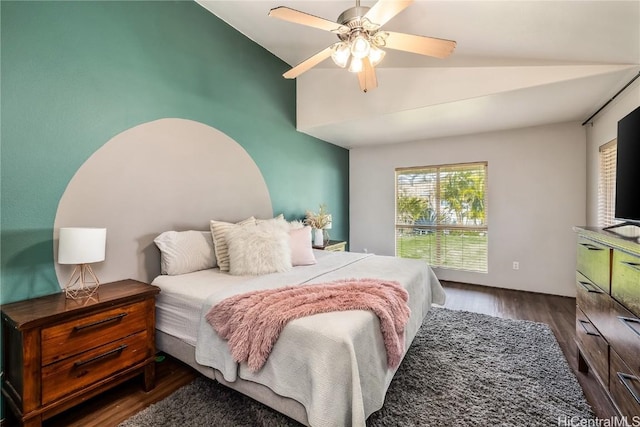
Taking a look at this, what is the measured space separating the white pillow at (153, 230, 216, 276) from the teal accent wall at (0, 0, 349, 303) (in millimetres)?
397

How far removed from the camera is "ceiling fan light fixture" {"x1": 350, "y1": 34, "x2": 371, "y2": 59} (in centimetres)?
176

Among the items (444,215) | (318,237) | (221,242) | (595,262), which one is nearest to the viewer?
(595,262)

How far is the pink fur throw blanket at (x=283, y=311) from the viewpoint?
1408 millimetres

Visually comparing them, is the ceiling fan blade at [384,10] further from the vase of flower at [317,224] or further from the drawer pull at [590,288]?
the vase of flower at [317,224]

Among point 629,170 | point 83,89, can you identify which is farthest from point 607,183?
point 83,89

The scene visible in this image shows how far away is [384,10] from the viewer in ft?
5.34

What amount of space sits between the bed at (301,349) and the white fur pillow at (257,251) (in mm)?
105

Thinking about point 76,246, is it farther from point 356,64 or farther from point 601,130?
point 601,130

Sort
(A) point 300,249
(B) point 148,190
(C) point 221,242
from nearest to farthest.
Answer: (B) point 148,190 → (C) point 221,242 → (A) point 300,249

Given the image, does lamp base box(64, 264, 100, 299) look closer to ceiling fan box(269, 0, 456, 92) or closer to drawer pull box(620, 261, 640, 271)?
ceiling fan box(269, 0, 456, 92)

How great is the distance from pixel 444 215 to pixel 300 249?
292 centimetres

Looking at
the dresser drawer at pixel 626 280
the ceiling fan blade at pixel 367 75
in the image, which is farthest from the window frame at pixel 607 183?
the ceiling fan blade at pixel 367 75

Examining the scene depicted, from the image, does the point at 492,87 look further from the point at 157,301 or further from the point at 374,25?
the point at 157,301

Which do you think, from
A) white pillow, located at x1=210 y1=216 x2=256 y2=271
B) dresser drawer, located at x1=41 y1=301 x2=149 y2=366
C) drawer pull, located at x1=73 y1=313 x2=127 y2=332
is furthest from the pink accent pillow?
drawer pull, located at x1=73 y1=313 x2=127 y2=332
